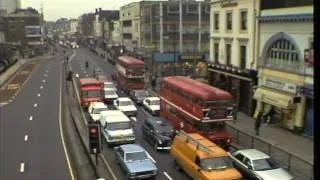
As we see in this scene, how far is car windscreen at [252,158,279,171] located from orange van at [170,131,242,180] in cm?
111

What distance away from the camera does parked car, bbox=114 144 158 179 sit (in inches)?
917

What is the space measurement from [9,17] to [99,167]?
161 metres

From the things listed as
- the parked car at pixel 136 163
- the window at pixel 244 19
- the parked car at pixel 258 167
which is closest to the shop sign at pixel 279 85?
the window at pixel 244 19

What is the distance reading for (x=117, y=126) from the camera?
32312 millimetres

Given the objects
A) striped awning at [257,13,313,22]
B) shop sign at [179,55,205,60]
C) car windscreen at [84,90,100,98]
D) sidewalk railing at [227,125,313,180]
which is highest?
striped awning at [257,13,313,22]

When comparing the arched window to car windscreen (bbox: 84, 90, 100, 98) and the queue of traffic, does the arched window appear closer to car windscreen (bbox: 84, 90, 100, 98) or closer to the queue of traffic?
the queue of traffic

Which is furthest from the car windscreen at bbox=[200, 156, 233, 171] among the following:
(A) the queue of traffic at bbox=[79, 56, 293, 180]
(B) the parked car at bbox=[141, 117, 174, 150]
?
(B) the parked car at bbox=[141, 117, 174, 150]

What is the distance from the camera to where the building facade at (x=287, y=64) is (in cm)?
3158

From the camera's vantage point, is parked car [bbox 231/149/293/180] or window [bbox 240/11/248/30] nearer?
parked car [bbox 231/149/293/180]

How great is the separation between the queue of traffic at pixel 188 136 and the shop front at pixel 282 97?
4547 mm

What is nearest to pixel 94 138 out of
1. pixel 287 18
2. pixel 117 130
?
pixel 117 130

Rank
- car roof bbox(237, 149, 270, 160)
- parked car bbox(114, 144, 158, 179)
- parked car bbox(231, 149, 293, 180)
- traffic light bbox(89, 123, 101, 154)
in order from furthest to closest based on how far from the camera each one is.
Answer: traffic light bbox(89, 123, 101, 154), parked car bbox(114, 144, 158, 179), car roof bbox(237, 149, 270, 160), parked car bbox(231, 149, 293, 180)

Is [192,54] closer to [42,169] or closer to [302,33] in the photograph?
[302,33]

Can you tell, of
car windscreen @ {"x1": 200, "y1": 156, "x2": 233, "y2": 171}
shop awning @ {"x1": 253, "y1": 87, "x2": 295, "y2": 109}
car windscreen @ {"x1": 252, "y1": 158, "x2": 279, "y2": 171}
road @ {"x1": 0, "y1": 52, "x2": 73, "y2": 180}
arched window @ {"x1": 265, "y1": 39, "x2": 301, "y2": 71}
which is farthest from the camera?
arched window @ {"x1": 265, "y1": 39, "x2": 301, "y2": 71}
